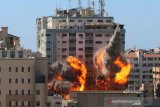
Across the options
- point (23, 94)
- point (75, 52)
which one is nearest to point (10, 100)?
point (23, 94)

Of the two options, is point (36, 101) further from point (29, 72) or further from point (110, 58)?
point (110, 58)

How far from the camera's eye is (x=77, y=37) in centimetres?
10575

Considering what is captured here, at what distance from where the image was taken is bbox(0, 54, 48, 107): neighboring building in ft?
170

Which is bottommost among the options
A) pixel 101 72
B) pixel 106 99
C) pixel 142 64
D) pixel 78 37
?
pixel 106 99

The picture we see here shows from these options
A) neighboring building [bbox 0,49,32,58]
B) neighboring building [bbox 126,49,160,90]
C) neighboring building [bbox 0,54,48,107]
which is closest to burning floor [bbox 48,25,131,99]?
neighboring building [bbox 126,49,160,90]

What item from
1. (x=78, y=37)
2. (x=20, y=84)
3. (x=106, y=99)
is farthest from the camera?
(x=78, y=37)

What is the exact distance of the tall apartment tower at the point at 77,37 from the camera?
344 ft

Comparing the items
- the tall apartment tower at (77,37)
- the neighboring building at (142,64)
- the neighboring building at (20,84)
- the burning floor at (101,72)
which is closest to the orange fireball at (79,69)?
the burning floor at (101,72)

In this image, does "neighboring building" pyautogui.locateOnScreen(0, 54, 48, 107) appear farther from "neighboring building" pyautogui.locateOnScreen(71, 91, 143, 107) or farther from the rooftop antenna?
the rooftop antenna

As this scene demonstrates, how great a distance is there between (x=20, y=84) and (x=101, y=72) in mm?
42502

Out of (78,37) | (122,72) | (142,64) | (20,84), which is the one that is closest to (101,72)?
(122,72)

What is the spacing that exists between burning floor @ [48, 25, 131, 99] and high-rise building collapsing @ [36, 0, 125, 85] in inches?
214

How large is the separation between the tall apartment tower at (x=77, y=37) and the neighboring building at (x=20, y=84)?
165 feet

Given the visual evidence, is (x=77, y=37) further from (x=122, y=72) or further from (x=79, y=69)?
(x=122, y=72)
